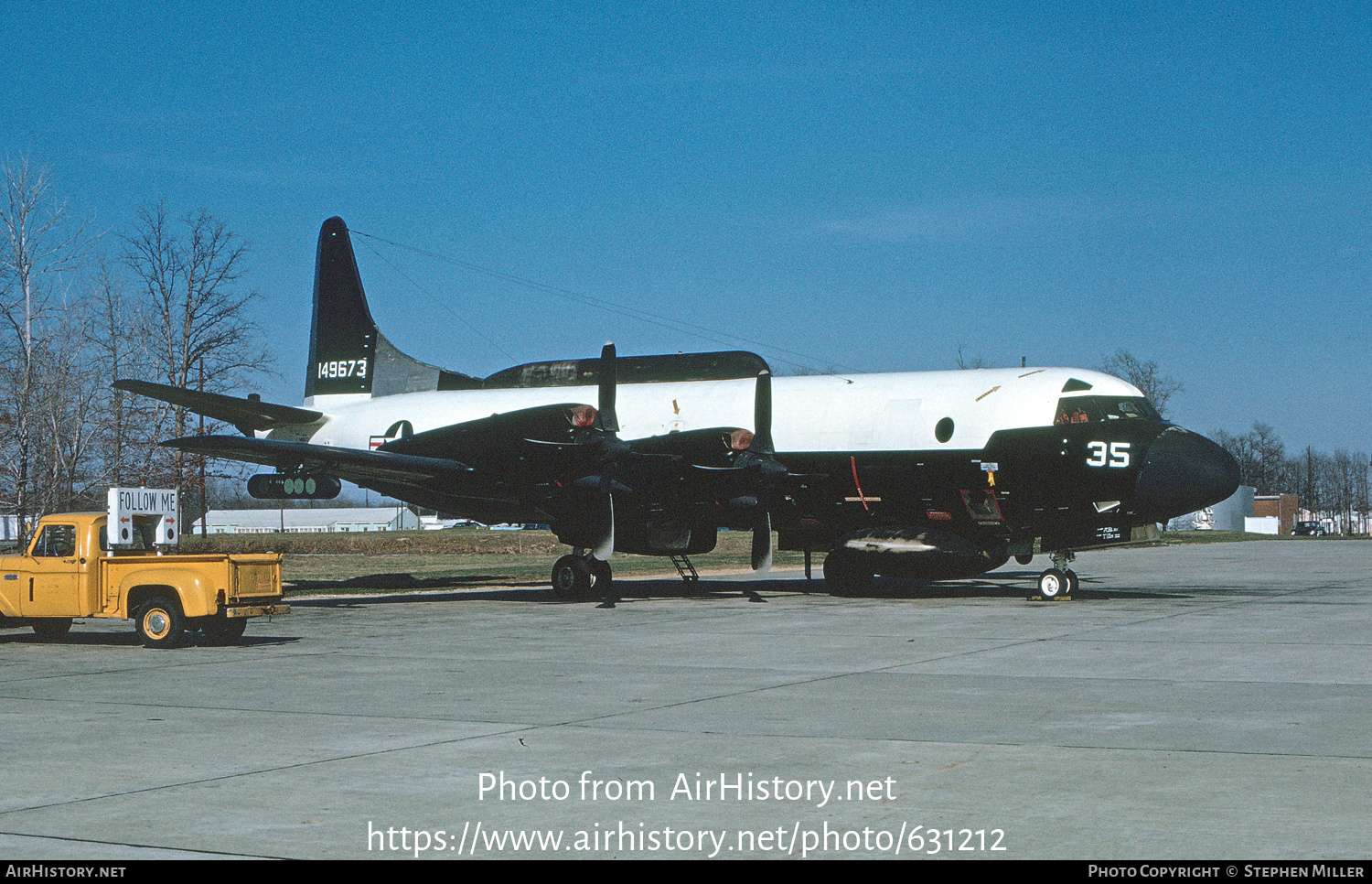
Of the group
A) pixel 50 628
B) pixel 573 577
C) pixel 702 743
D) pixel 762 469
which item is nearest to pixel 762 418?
pixel 762 469

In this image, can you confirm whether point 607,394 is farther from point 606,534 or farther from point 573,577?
point 573,577

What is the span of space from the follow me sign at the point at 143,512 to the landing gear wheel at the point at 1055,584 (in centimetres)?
1631

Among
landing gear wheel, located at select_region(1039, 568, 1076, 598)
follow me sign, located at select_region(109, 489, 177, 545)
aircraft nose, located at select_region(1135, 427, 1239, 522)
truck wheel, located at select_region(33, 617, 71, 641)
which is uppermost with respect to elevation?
aircraft nose, located at select_region(1135, 427, 1239, 522)

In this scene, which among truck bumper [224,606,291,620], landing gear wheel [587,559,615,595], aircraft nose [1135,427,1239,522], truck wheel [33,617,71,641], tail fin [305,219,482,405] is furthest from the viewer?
tail fin [305,219,482,405]

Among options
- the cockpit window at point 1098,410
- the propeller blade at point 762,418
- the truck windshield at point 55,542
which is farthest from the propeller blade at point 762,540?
the truck windshield at point 55,542

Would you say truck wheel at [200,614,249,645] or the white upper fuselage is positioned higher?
the white upper fuselage

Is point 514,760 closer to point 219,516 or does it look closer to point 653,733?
point 653,733

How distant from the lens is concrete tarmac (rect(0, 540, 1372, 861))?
6828 mm

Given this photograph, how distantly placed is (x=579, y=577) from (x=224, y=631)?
10119 mm

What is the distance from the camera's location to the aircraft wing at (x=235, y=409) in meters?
25.2

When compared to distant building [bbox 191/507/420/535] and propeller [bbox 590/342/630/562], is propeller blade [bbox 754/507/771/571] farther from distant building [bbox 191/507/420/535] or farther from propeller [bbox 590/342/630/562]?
distant building [bbox 191/507/420/535]

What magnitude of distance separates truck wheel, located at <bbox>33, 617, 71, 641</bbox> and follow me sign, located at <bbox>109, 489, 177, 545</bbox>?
1737mm

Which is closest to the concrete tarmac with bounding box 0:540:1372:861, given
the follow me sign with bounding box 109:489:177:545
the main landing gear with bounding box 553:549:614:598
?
the follow me sign with bounding box 109:489:177:545

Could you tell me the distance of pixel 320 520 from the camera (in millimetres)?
177125
